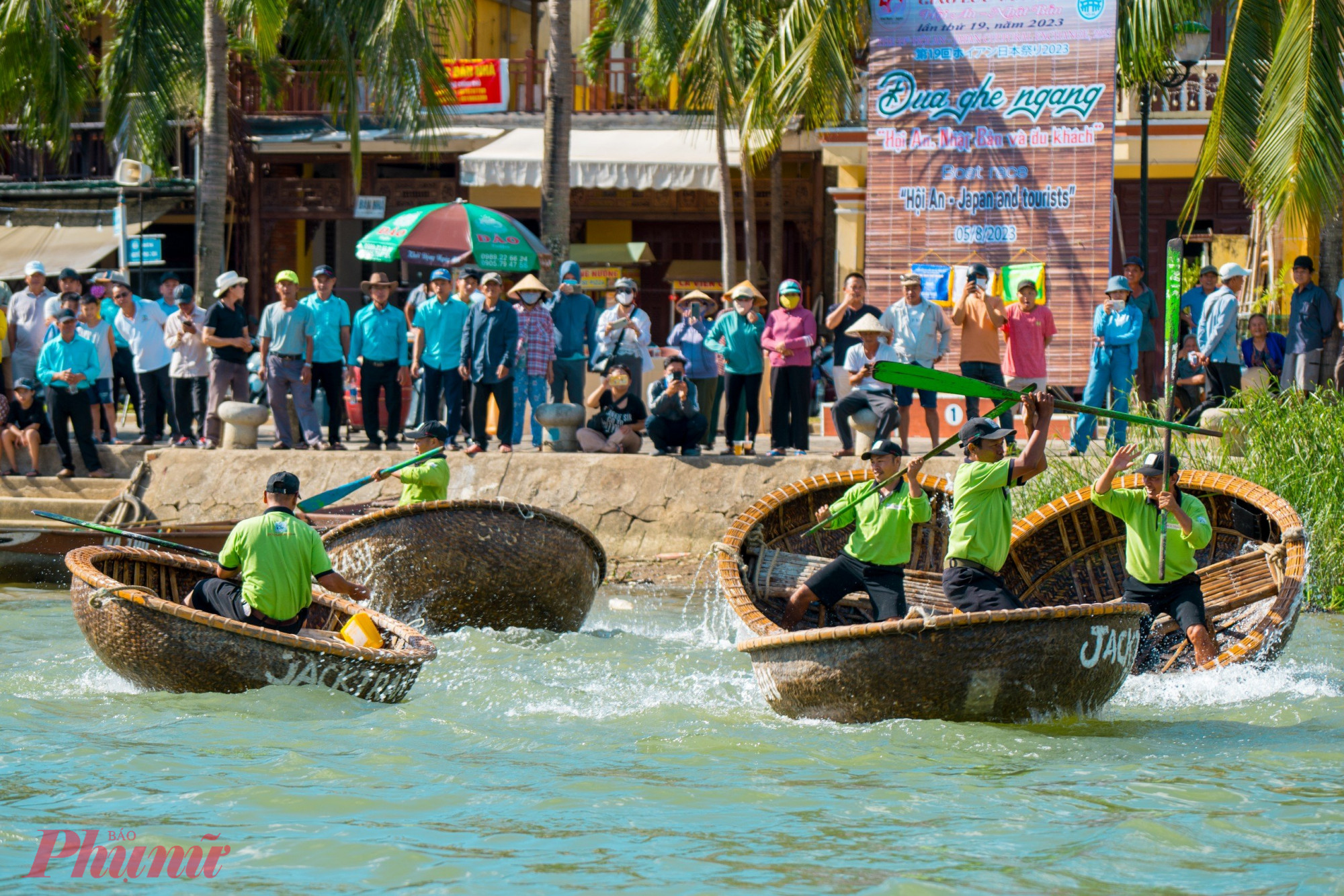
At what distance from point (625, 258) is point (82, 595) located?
55.9 ft

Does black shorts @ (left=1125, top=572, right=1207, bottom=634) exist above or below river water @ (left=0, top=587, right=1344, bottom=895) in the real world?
above

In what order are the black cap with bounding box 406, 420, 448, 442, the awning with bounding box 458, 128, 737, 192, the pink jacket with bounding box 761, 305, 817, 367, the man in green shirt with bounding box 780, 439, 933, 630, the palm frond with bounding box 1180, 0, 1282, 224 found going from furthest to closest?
the awning with bounding box 458, 128, 737, 192 → the pink jacket with bounding box 761, 305, 817, 367 → the palm frond with bounding box 1180, 0, 1282, 224 → the black cap with bounding box 406, 420, 448, 442 → the man in green shirt with bounding box 780, 439, 933, 630

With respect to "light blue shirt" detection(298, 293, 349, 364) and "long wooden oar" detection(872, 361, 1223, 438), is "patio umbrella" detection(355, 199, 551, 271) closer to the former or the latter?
"light blue shirt" detection(298, 293, 349, 364)

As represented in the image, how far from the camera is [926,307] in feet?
45.6

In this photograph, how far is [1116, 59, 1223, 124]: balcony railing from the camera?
67.6ft

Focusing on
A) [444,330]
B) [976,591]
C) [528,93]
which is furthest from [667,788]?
[528,93]

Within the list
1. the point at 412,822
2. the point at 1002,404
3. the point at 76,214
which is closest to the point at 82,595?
the point at 412,822

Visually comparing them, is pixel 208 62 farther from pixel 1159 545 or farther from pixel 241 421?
pixel 1159 545

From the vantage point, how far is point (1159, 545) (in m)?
9.21

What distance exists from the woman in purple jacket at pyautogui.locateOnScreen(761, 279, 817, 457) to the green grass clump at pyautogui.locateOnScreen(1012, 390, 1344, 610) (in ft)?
8.02

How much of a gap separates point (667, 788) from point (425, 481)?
4.77m

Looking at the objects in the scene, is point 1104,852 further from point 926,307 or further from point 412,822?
point 926,307

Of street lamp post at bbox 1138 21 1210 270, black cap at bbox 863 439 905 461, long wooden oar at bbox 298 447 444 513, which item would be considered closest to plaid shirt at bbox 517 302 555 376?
long wooden oar at bbox 298 447 444 513

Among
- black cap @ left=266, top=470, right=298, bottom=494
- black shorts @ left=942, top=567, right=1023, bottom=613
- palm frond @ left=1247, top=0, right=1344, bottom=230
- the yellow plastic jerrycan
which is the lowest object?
the yellow plastic jerrycan
